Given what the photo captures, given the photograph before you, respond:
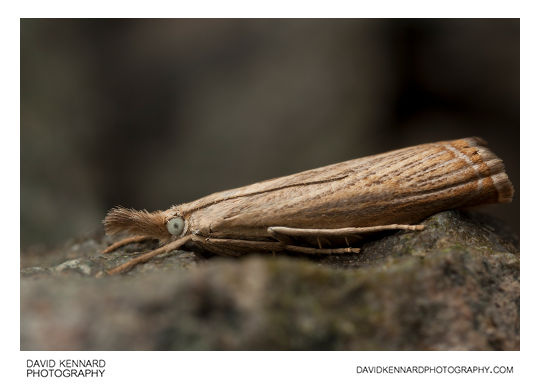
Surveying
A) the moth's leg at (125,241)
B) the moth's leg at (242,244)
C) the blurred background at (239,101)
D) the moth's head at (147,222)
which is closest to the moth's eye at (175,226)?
the moth's head at (147,222)

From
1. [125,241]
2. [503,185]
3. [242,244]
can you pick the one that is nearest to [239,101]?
[125,241]

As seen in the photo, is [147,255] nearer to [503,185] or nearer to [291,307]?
[291,307]

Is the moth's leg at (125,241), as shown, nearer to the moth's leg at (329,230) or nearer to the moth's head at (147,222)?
the moth's head at (147,222)

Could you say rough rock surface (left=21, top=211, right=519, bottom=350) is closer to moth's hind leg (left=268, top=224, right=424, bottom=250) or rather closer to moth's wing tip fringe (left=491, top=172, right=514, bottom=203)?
moth's hind leg (left=268, top=224, right=424, bottom=250)

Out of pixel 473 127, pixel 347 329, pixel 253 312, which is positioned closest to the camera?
pixel 253 312
